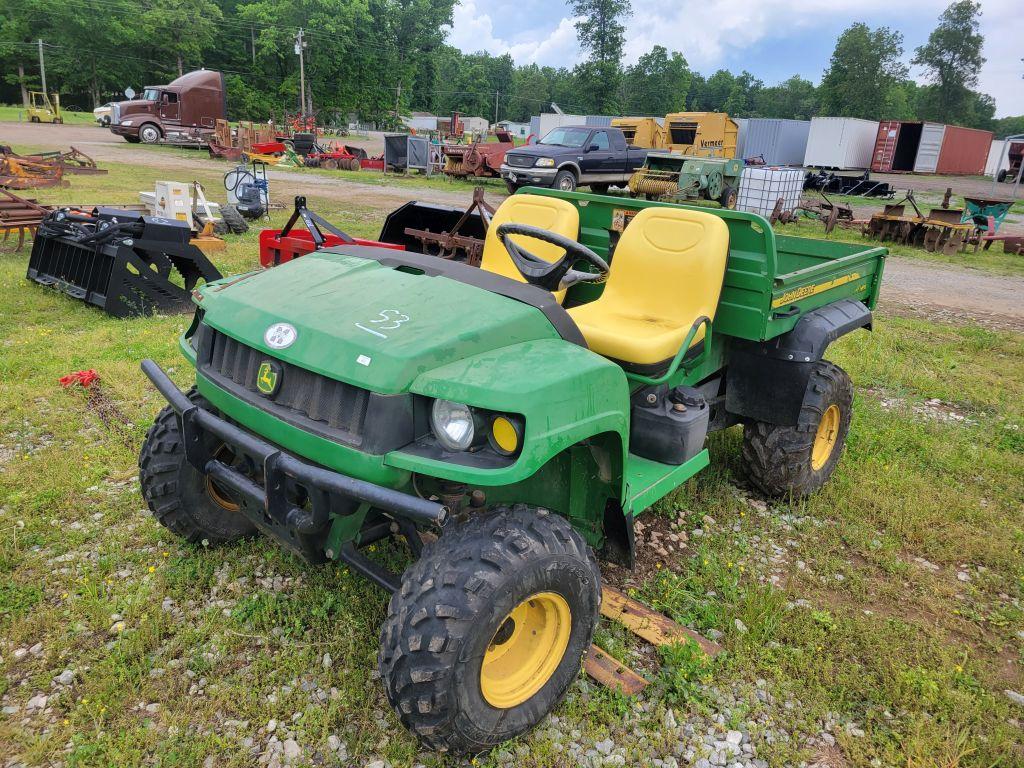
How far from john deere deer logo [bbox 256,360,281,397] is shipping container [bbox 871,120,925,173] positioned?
135 feet

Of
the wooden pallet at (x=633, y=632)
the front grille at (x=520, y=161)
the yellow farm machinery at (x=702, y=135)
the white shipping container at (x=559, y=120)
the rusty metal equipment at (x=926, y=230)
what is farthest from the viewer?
the white shipping container at (x=559, y=120)

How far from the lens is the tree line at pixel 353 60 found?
4728 cm

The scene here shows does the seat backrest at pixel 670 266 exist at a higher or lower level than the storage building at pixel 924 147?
lower

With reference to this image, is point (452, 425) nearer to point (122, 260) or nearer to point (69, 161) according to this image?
point (122, 260)

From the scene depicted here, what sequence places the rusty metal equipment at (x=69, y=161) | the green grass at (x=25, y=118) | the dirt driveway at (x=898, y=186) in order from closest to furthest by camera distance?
the dirt driveway at (x=898, y=186), the rusty metal equipment at (x=69, y=161), the green grass at (x=25, y=118)

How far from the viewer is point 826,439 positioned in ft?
14.0

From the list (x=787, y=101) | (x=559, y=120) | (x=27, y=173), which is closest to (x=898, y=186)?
(x=559, y=120)

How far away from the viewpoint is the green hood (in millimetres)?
2180

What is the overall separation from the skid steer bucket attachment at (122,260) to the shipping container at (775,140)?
36190 mm

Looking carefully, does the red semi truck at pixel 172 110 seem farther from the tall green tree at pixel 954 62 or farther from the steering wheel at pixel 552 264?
the tall green tree at pixel 954 62

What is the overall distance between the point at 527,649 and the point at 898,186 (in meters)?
34.1

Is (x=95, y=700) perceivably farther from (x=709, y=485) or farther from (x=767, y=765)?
(x=709, y=485)

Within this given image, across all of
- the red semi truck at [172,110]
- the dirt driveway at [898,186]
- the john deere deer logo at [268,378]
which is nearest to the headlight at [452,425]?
the john deere deer logo at [268,378]

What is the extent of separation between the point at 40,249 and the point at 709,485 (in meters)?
6.89
